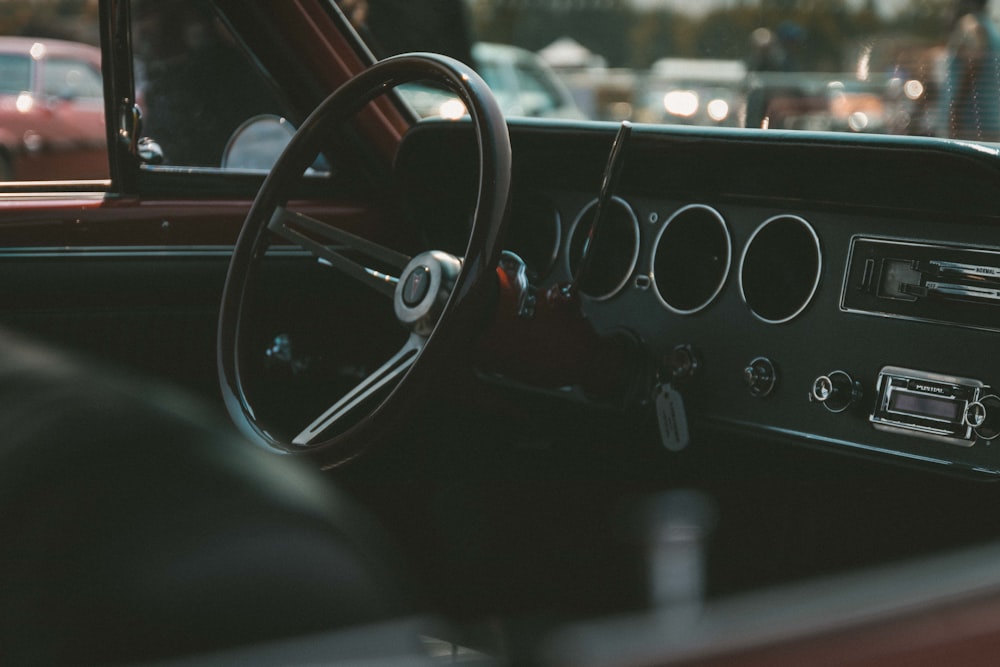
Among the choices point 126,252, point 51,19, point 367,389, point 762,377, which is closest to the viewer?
point 367,389

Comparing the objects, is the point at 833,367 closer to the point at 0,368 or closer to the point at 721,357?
the point at 721,357

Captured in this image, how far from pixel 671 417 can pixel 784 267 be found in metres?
0.35

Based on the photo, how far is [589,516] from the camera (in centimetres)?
243

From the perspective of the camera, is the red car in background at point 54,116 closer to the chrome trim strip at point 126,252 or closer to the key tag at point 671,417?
the chrome trim strip at point 126,252

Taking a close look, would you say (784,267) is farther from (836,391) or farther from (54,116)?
(54,116)

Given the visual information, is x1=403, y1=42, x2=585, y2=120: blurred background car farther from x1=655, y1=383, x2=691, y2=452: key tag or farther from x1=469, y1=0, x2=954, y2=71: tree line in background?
x1=655, y1=383, x2=691, y2=452: key tag

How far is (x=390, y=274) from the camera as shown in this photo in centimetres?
223

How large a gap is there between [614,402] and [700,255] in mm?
343

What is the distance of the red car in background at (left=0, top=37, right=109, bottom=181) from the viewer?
2.36 meters

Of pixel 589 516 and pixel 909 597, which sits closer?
pixel 909 597

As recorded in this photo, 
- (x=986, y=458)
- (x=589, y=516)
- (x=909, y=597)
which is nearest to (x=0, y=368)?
(x=909, y=597)

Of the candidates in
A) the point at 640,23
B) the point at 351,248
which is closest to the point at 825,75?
the point at 351,248

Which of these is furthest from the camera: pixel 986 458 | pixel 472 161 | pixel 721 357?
pixel 472 161

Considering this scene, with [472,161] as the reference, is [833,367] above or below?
below
